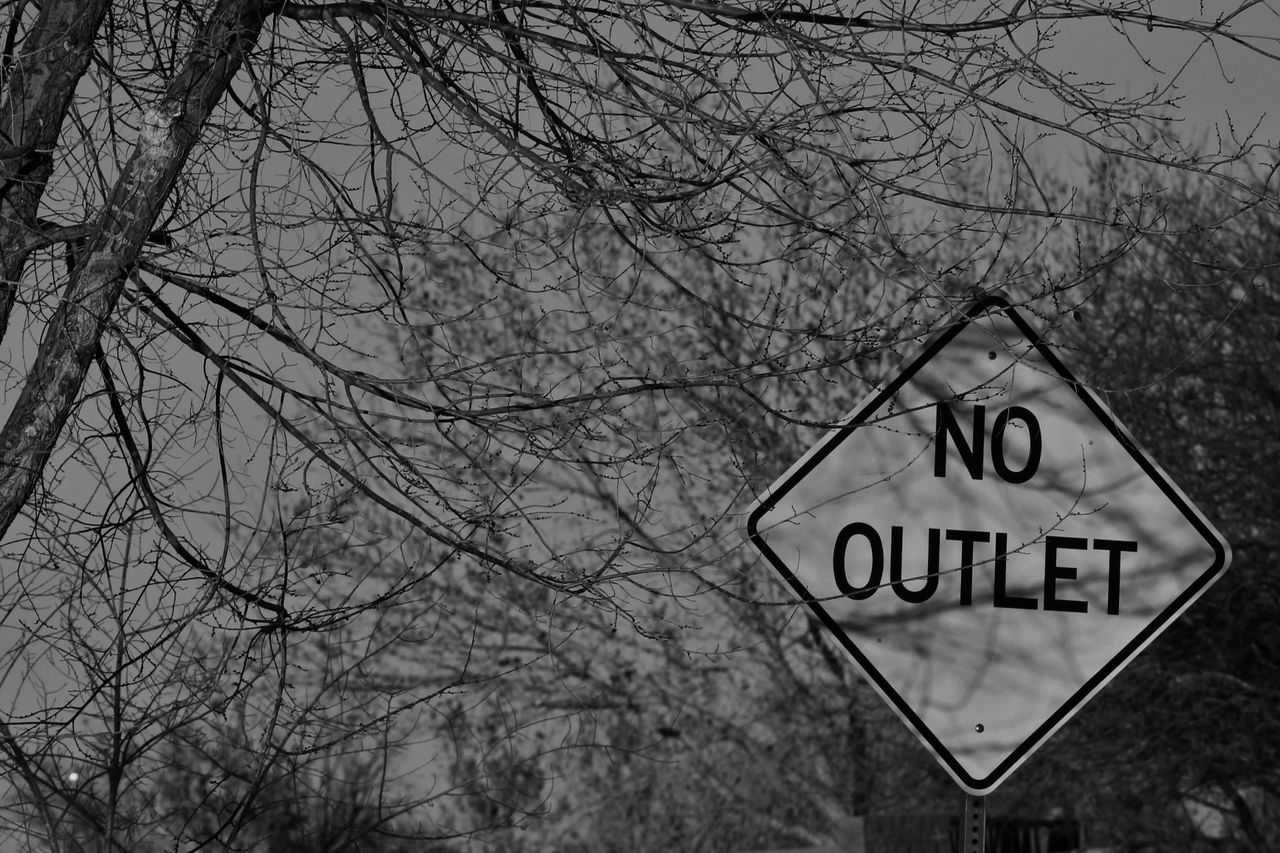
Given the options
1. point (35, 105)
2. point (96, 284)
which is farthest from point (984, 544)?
point (35, 105)

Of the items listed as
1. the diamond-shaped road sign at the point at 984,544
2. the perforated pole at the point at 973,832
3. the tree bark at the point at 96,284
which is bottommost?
the perforated pole at the point at 973,832

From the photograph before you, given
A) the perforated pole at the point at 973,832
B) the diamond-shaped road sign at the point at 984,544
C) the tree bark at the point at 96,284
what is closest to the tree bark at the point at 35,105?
the tree bark at the point at 96,284

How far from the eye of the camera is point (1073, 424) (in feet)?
13.1

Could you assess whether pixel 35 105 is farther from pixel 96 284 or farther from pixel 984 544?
pixel 984 544

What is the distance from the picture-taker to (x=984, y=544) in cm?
379

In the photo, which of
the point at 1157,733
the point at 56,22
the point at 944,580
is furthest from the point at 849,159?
the point at 1157,733

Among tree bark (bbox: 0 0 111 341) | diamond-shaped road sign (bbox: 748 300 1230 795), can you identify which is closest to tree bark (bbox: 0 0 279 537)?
tree bark (bbox: 0 0 111 341)

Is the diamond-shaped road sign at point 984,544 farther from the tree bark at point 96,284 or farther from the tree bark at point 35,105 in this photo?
the tree bark at point 35,105

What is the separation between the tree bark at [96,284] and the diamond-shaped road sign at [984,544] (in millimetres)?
2147

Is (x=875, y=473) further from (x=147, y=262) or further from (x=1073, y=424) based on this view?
(x=147, y=262)

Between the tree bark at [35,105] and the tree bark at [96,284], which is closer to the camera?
the tree bark at [96,284]

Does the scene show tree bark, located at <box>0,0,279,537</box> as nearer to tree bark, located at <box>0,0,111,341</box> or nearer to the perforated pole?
tree bark, located at <box>0,0,111,341</box>

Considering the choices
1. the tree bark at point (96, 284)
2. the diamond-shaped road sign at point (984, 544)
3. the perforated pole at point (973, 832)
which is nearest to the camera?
the perforated pole at point (973, 832)

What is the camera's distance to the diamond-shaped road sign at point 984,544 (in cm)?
375
